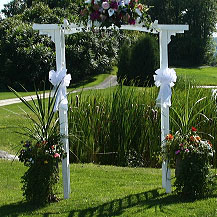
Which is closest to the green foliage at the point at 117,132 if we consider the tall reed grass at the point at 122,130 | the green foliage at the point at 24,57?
the tall reed grass at the point at 122,130

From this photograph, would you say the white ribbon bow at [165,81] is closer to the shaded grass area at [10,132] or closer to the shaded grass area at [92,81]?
the shaded grass area at [10,132]

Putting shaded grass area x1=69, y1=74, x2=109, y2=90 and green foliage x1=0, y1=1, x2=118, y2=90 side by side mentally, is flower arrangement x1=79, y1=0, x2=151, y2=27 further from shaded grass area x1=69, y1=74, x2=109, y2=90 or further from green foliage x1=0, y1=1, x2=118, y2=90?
shaded grass area x1=69, y1=74, x2=109, y2=90

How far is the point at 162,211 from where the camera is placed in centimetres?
539

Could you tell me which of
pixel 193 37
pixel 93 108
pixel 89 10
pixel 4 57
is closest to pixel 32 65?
pixel 4 57

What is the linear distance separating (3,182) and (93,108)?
262 cm

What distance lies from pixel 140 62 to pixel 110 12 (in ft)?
48.7

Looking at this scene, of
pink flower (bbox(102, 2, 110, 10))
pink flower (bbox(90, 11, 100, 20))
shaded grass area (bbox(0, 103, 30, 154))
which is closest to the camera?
pink flower (bbox(102, 2, 110, 10))

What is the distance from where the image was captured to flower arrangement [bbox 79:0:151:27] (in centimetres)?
539

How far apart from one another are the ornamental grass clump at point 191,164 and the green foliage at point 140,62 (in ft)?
46.4

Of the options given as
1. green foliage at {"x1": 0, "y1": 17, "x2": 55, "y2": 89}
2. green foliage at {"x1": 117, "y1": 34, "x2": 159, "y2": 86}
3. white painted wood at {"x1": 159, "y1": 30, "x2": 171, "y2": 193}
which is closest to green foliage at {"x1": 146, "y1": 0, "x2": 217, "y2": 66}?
green foliage at {"x1": 117, "y1": 34, "x2": 159, "y2": 86}

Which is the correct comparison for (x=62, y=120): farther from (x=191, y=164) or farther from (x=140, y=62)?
(x=140, y=62)

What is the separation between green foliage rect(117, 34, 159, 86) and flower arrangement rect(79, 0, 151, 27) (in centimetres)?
1425

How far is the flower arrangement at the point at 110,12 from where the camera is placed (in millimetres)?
5395

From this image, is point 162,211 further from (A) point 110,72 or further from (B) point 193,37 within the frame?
(B) point 193,37
